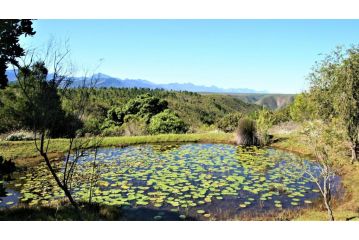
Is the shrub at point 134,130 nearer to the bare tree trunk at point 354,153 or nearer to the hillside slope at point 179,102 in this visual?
the bare tree trunk at point 354,153

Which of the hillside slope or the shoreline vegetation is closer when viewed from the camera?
the shoreline vegetation

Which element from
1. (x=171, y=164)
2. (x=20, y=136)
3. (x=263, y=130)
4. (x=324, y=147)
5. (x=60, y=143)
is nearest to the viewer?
(x=324, y=147)

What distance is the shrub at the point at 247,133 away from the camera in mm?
18419

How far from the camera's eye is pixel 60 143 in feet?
57.0

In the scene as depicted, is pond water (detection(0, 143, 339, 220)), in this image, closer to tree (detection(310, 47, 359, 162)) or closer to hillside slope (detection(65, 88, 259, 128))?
tree (detection(310, 47, 359, 162))

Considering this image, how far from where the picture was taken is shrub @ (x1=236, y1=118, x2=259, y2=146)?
18419 millimetres

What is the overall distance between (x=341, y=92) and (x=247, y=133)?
272 inches

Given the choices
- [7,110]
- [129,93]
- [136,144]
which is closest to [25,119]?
[7,110]

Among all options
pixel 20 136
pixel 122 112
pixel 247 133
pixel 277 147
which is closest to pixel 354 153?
pixel 277 147

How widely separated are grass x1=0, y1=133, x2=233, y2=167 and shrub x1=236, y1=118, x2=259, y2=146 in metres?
1.00

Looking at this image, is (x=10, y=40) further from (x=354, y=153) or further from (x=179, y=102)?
(x=179, y=102)

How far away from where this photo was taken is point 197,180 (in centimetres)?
1131

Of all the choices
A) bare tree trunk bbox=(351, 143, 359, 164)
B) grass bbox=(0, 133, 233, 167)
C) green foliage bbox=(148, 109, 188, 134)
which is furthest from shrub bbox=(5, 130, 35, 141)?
bare tree trunk bbox=(351, 143, 359, 164)

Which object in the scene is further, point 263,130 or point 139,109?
point 139,109
